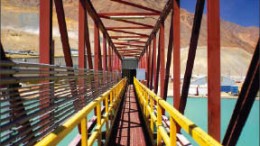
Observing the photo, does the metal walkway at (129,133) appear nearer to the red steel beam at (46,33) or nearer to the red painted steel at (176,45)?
the red painted steel at (176,45)

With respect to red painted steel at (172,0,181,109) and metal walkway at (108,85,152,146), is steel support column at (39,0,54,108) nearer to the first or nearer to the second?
metal walkway at (108,85,152,146)

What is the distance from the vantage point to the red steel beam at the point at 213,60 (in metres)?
4.20

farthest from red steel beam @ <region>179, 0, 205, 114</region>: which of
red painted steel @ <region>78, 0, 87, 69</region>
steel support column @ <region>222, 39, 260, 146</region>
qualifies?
red painted steel @ <region>78, 0, 87, 69</region>

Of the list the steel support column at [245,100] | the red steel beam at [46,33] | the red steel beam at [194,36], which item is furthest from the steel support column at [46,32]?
the steel support column at [245,100]

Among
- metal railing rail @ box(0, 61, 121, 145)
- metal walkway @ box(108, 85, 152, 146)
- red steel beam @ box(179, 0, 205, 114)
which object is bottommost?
metal walkway @ box(108, 85, 152, 146)

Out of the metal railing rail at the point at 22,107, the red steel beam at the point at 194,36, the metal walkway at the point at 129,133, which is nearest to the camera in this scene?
the metal railing rail at the point at 22,107

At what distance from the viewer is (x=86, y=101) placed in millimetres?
7133

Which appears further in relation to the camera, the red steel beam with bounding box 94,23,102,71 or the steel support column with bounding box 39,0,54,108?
the red steel beam with bounding box 94,23,102,71

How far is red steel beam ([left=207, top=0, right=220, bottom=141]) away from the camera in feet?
13.8

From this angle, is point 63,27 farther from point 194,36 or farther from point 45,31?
point 194,36

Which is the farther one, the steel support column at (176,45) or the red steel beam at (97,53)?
the red steel beam at (97,53)

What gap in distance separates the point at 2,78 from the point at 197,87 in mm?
46077

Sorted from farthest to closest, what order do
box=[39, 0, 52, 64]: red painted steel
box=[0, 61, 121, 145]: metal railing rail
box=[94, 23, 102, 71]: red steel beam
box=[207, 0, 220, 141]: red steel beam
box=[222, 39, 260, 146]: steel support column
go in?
box=[94, 23, 102, 71]: red steel beam → box=[39, 0, 52, 64]: red painted steel → box=[207, 0, 220, 141]: red steel beam → box=[222, 39, 260, 146]: steel support column → box=[0, 61, 121, 145]: metal railing rail

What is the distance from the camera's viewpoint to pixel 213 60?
4.24m
